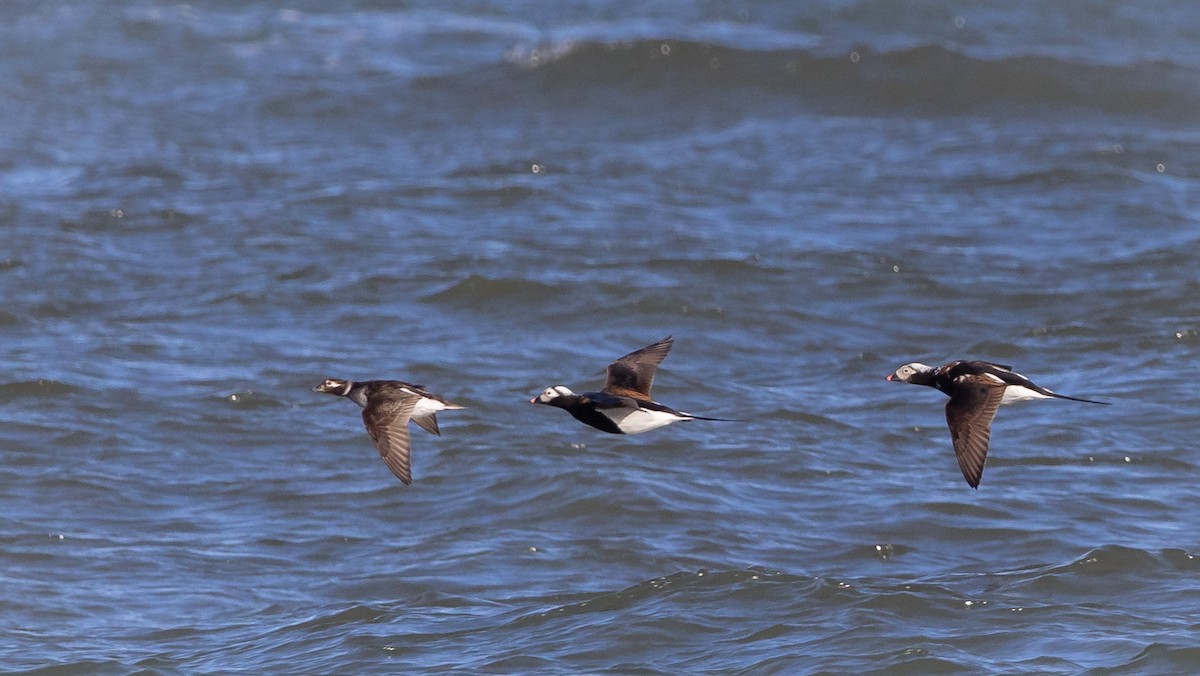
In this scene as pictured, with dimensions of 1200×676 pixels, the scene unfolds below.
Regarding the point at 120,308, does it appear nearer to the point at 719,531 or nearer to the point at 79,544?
the point at 79,544

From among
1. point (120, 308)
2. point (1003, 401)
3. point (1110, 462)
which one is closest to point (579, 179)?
point (120, 308)

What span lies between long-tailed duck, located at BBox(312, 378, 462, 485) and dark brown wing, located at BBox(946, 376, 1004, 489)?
240 centimetres

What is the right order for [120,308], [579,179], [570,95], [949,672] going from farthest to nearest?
[570,95], [579,179], [120,308], [949,672]

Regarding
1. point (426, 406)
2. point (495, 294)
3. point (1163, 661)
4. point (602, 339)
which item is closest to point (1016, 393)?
point (1163, 661)

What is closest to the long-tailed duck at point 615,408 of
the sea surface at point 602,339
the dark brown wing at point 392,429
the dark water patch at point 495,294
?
the dark brown wing at point 392,429

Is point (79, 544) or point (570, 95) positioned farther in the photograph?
point (570, 95)

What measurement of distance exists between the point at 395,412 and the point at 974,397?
2.82 meters

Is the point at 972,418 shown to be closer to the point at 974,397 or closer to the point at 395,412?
the point at 974,397

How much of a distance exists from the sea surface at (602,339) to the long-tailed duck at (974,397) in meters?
0.88

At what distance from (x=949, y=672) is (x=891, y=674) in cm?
26

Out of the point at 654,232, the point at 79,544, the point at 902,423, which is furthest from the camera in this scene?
the point at 654,232

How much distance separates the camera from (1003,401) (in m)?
8.15

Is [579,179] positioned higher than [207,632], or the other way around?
[579,179]

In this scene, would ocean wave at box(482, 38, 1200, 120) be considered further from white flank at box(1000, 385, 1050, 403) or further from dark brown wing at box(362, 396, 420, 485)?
dark brown wing at box(362, 396, 420, 485)
